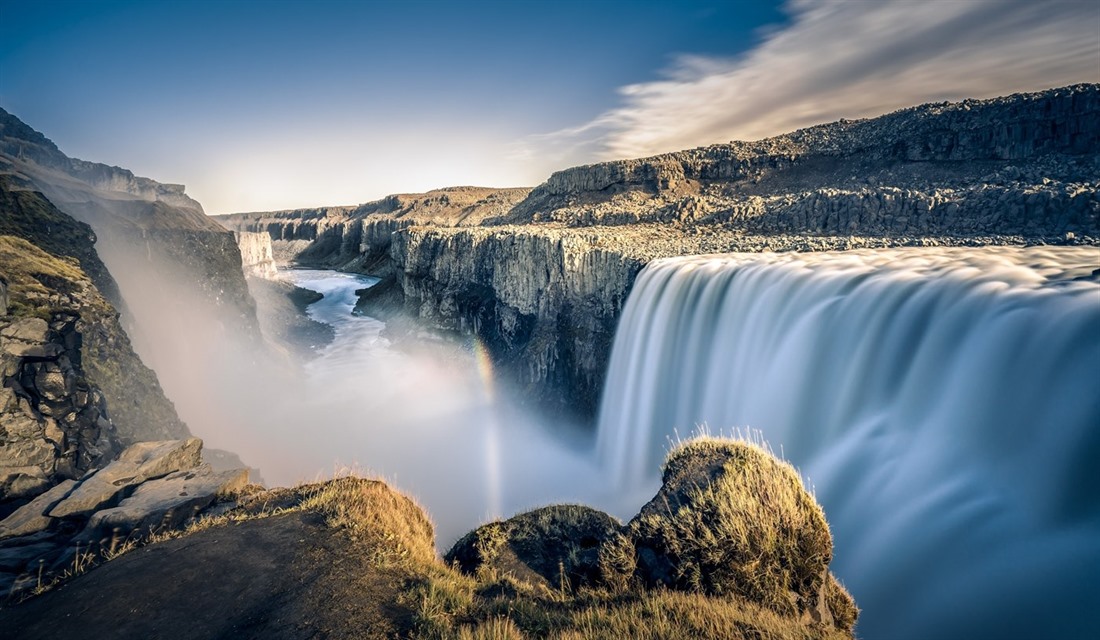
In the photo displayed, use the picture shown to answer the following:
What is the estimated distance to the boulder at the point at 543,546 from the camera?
604 centimetres

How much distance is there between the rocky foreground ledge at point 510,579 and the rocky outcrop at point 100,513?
121cm

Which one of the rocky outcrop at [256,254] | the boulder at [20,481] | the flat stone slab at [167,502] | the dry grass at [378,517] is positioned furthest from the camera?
the rocky outcrop at [256,254]

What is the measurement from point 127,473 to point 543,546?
991 cm

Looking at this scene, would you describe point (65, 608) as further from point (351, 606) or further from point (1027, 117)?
point (1027, 117)

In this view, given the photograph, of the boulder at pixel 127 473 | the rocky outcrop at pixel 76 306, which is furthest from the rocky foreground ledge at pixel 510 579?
the rocky outcrop at pixel 76 306

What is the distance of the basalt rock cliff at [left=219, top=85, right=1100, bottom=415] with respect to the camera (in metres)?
20.1

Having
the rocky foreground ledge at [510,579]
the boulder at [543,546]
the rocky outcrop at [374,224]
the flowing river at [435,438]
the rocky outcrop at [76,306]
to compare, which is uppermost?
the rocky outcrop at [374,224]

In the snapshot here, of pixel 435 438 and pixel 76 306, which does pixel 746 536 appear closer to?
pixel 76 306

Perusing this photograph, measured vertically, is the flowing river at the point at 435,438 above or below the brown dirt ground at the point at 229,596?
below

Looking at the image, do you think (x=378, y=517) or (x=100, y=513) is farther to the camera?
(x=100, y=513)

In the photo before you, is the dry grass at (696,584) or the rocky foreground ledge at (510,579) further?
the rocky foreground ledge at (510,579)

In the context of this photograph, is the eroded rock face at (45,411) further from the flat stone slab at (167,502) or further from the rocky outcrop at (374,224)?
the rocky outcrop at (374,224)

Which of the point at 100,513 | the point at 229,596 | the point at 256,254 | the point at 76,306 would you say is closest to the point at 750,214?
the point at 229,596

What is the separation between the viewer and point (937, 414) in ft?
26.3
